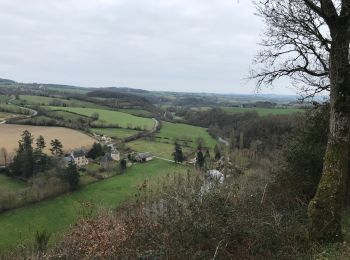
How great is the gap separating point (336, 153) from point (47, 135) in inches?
2670

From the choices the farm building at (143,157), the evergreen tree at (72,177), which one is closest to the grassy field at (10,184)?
the evergreen tree at (72,177)

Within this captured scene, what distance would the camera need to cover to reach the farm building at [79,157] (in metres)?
61.7

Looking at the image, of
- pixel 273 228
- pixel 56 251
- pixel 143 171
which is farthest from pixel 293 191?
pixel 143 171

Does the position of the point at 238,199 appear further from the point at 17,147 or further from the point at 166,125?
the point at 166,125

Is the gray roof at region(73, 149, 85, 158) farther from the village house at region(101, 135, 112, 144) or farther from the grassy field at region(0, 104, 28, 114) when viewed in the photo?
the grassy field at region(0, 104, 28, 114)

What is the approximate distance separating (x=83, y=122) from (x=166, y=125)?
19984 millimetres

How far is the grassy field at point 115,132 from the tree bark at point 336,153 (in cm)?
7088

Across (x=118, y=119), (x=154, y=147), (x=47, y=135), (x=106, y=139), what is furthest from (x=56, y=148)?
(x=118, y=119)

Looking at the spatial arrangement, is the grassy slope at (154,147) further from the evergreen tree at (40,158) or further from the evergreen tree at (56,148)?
the evergreen tree at (40,158)

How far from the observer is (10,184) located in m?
51.3

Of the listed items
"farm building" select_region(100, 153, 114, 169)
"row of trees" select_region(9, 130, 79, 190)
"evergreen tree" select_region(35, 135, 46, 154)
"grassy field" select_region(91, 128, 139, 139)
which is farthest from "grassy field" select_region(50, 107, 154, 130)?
"farm building" select_region(100, 153, 114, 169)

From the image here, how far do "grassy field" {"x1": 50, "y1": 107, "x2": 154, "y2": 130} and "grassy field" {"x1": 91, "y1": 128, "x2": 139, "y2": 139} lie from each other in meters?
2.62

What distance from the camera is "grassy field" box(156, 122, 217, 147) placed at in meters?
78.2

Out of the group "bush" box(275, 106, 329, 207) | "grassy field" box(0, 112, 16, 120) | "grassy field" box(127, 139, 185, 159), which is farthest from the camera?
"grassy field" box(0, 112, 16, 120)
